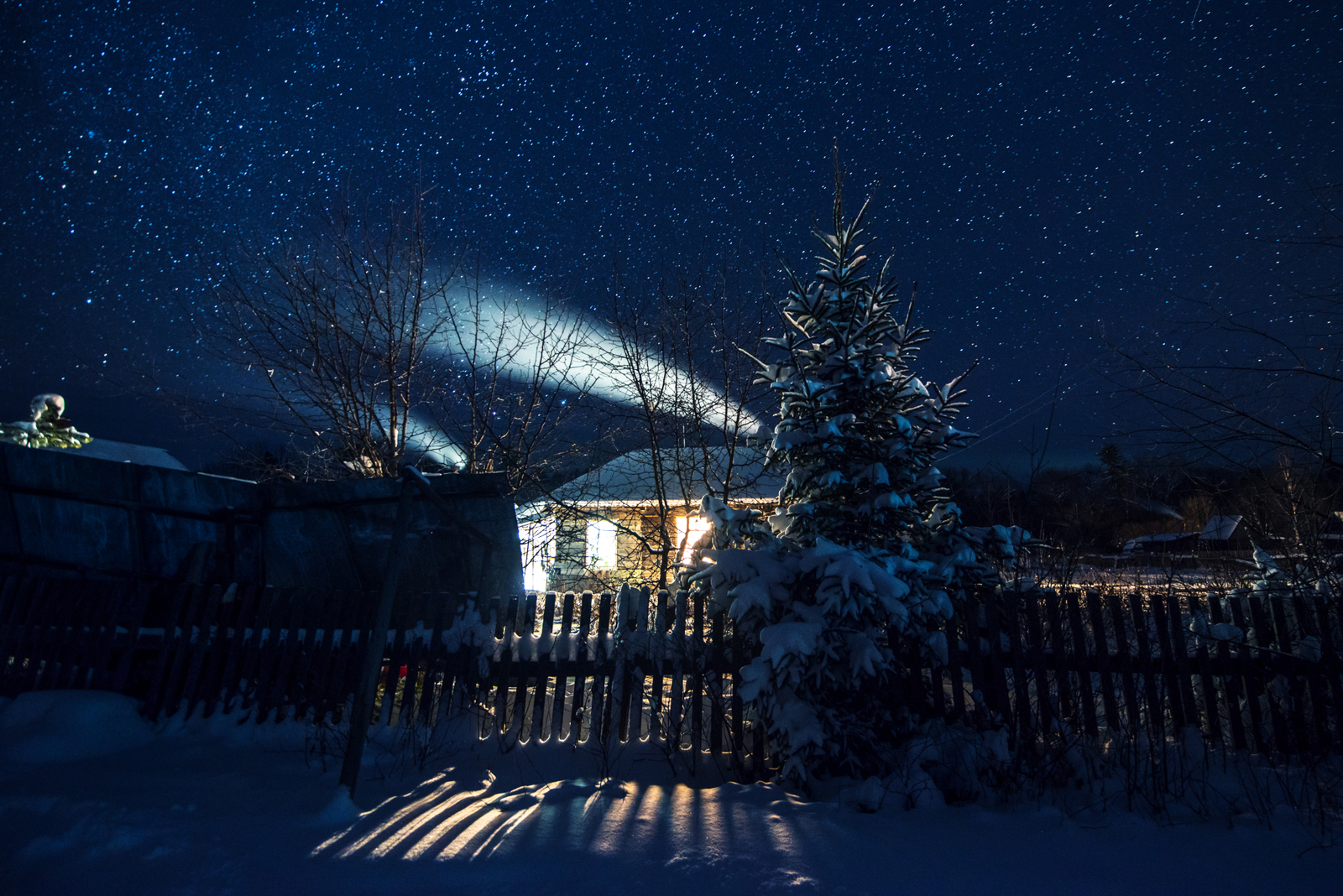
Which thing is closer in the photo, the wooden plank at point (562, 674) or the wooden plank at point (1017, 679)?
the wooden plank at point (1017, 679)

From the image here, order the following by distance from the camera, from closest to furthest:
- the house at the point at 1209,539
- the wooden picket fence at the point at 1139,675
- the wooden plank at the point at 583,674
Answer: the wooden picket fence at the point at 1139,675, the wooden plank at the point at 583,674, the house at the point at 1209,539

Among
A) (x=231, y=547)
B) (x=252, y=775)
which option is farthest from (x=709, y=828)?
(x=231, y=547)

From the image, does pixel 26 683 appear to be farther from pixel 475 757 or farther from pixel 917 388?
pixel 917 388

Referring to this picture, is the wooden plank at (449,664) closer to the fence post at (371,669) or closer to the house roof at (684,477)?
the fence post at (371,669)

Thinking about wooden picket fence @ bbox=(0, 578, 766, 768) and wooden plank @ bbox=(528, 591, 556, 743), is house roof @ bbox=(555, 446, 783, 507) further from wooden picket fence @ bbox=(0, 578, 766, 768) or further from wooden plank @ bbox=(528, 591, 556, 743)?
wooden plank @ bbox=(528, 591, 556, 743)

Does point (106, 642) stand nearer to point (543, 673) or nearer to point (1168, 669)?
point (543, 673)

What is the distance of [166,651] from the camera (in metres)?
5.62

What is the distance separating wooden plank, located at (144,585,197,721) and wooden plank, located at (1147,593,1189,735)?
8.69 meters

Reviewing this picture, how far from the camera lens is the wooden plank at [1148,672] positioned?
4598 millimetres

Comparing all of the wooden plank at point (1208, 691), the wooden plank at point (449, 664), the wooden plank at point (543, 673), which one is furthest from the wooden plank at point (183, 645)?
the wooden plank at point (1208, 691)

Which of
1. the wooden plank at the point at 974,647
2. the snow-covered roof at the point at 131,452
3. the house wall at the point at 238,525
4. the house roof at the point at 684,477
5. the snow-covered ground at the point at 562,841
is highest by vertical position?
the snow-covered roof at the point at 131,452

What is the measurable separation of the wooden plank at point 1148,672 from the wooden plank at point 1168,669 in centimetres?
6

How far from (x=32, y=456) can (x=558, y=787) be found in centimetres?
710

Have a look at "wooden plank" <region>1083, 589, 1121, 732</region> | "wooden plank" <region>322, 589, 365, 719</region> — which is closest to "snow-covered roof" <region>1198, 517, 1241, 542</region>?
"wooden plank" <region>1083, 589, 1121, 732</region>
